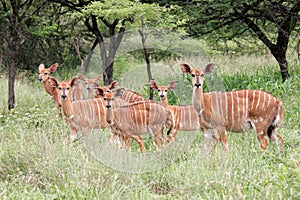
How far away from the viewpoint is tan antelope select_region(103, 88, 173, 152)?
19.7 ft

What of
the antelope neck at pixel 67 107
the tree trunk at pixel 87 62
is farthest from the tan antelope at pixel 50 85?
the tree trunk at pixel 87 62

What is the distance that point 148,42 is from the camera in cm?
916

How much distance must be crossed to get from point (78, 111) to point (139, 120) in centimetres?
104

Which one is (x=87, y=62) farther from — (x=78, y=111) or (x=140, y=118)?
(x=140, y=118)

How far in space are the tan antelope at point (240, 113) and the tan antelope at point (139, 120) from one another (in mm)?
481

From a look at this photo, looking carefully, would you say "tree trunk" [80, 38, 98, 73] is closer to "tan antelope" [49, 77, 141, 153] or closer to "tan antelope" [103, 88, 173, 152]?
"tan antelope" [49, 77, 141, 153]

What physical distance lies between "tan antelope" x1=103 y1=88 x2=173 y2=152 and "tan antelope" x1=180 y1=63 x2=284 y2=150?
48 cm

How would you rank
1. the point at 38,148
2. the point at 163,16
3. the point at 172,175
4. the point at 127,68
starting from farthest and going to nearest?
the point at 127,68
the point at 163,16
the point at 38,148
the point at 172,175

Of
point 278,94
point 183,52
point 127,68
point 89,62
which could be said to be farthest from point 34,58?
point 278,94

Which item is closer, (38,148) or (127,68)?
(38,148)

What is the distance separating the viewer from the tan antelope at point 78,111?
21.5ft

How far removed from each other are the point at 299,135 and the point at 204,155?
1674 mm

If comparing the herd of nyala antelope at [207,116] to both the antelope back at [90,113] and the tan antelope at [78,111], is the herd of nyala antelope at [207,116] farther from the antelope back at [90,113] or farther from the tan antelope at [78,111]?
the antelope back at [90,113]

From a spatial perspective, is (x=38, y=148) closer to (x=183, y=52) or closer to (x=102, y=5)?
(x=102, y=5)
